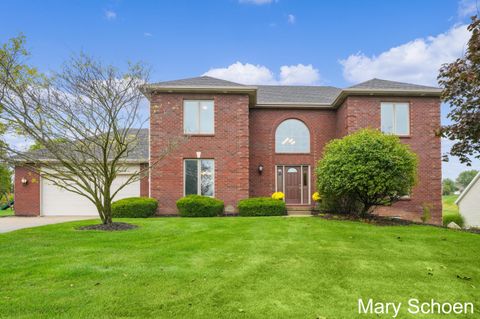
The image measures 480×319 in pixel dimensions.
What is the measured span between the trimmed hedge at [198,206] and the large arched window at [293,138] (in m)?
4.85

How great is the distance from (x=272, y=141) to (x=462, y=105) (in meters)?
8.82

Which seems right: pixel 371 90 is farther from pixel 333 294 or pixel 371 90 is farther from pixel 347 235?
pixel 333 294

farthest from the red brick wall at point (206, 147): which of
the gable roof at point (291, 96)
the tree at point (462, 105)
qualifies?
the tree at point (462, 105)

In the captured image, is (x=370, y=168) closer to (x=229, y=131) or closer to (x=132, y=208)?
(x=229, y=131)

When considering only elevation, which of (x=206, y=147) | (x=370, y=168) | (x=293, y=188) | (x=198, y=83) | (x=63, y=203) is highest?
(x=198, y=83)

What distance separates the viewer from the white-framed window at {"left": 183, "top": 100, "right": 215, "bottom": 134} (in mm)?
13211

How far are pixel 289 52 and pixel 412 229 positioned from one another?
→ 478 inches

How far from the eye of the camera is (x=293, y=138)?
1516 cm

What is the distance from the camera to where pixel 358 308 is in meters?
3.49

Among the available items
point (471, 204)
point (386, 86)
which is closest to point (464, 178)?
point (471, 204)

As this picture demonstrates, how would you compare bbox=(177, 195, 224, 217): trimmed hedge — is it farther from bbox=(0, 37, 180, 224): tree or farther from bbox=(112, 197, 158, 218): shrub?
bbox=(0, 37, 180, 224): tree

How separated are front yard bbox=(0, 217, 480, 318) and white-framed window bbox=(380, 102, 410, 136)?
6884 mm

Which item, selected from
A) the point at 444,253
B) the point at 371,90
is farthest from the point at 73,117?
the point at 371,90

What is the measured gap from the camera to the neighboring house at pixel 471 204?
2027 cm
